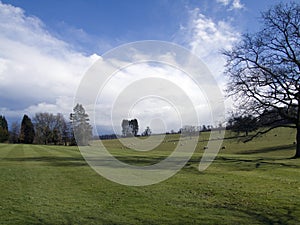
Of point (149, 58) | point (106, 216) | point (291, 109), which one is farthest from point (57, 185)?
point (291, 109)

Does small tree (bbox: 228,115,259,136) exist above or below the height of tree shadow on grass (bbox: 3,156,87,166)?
above

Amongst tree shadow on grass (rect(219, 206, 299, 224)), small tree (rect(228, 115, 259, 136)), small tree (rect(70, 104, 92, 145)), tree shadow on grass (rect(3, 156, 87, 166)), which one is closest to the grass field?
tree shadow on grass (rect(219, 206, 299, 224))

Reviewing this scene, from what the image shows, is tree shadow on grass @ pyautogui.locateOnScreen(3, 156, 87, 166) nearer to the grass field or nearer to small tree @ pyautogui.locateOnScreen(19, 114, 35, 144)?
the grass field

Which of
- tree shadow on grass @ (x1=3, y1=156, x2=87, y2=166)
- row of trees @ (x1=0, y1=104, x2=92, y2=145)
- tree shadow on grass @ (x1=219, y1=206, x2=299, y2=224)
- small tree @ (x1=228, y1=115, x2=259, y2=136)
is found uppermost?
A: row of trees @ (x1=0, y1=104, x2=92, y2=145)

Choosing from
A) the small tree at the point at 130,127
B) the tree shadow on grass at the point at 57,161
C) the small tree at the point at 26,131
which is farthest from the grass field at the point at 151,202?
the small tree at the point at 26,131

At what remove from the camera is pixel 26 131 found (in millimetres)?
113000

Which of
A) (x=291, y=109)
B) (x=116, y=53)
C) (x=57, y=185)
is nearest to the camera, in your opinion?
(x=116, y=53)

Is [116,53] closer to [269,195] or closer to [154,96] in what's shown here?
[154,96]

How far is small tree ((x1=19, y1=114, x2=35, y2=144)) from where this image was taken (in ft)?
367

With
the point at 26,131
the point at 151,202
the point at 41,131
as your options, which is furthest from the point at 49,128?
the point at 151,202

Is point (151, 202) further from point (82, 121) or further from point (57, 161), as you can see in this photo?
point (57, 161)

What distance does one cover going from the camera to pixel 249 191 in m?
11.6

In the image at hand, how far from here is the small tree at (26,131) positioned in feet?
367

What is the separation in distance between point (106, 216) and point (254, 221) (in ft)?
13.3
